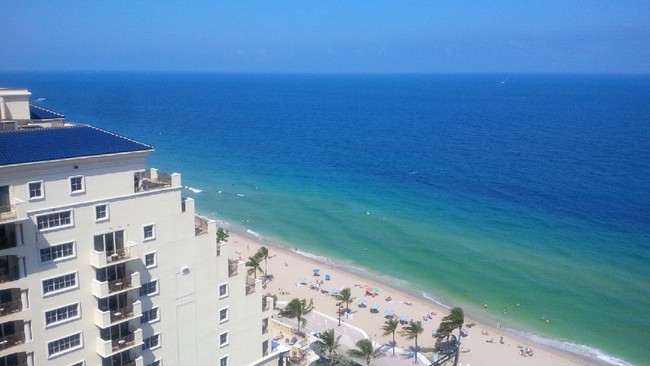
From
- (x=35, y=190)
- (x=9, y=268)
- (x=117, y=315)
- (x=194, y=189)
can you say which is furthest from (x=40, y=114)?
(x=194, y=189)

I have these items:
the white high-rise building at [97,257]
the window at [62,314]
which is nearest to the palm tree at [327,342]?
the white high-rise building at [97,257]

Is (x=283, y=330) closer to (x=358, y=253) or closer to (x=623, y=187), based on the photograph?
(x=358, y=253)

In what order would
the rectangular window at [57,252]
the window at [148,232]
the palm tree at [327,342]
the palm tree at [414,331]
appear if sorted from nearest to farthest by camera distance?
1. the rectangular window at [57,252]
2. the window at [148,232]
3. the palm tree at [327,342]
4. the palm tree at [414,331]

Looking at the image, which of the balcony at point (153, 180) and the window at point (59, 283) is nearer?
the window at point (59, 283)

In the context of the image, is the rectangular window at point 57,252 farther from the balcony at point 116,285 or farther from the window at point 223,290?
the window at point 223,290

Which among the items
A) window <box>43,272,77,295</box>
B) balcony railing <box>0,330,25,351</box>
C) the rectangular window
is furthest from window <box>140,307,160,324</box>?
balcony railing <box>0,330,25,351</box>

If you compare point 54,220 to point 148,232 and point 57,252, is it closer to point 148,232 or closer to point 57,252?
point 57,252

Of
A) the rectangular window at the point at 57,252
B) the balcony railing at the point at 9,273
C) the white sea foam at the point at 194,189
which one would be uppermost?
the rectangular window at the point at 57,252
